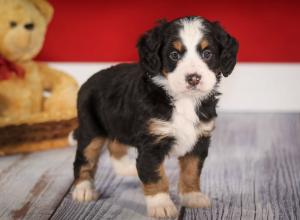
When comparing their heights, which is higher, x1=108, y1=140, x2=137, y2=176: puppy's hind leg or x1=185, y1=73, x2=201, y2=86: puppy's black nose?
x1=185, y1=73, x2=201, y2=86: puppy's black nose

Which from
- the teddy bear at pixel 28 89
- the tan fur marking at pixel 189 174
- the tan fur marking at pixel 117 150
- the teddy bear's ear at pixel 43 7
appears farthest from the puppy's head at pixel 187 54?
the teddy bear's ear at pixel 43 7

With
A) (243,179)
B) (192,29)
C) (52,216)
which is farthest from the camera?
(243,179)

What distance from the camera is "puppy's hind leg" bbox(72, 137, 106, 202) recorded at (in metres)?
2.92

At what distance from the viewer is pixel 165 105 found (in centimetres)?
261

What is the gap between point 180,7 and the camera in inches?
176

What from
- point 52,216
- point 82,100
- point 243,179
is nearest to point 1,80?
point 82,100

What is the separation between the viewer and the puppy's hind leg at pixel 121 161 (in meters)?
3.29

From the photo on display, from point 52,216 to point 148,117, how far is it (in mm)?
622

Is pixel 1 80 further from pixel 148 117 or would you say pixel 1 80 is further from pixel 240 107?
pixel 240 107

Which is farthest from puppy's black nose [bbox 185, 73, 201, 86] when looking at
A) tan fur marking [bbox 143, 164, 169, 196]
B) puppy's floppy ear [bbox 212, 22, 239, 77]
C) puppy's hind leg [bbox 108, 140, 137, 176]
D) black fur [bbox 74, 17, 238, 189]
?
puppy's hind leg [bbox 108, 140, 137, 176]

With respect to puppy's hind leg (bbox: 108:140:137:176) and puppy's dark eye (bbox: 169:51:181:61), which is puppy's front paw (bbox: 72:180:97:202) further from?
puppy's dark eye (bbox: 169:51:181:61)

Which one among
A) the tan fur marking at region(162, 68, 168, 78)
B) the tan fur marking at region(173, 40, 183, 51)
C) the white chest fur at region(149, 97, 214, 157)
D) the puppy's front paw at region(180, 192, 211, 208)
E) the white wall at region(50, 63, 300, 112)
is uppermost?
the tan fur marking at region(173, 40, 183, 51)

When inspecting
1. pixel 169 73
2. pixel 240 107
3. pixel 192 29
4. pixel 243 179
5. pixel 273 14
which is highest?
pixel 192 29

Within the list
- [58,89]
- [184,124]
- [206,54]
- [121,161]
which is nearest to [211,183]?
[121,161]
